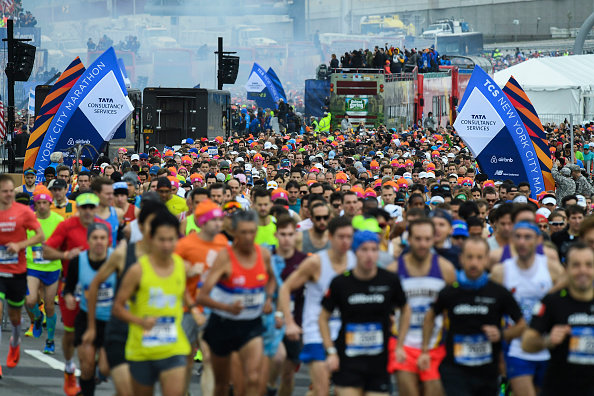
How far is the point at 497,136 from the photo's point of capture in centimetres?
1694

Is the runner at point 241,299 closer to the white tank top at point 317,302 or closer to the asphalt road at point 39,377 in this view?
the white tank top at point 317,302

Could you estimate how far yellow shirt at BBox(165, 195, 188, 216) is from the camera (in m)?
11.8

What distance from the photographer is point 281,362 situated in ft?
26.1

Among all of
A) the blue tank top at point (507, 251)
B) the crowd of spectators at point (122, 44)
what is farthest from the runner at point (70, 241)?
the crowd of spectators at point (122, 44)

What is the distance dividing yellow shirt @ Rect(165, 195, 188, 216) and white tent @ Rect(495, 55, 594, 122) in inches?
1081

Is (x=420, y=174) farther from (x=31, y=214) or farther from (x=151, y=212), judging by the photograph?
(x=151, y=212)

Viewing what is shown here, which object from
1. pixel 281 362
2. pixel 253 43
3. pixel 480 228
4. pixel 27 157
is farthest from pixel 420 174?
pixel 253 43

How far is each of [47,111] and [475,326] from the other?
14993mm

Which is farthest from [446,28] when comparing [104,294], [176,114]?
[104,294]

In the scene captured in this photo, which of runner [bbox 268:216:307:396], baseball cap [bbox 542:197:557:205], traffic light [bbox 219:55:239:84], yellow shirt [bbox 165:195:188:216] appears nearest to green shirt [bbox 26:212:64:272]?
yellow shirt [bbox 165:195:188:216]

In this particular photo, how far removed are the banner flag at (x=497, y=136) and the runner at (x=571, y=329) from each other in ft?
35.2

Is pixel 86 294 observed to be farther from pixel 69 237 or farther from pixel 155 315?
pixel 155 315

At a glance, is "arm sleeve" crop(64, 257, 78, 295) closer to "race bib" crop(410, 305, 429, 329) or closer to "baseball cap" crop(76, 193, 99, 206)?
"baseball cap" crop(76, 193, 99, 206)

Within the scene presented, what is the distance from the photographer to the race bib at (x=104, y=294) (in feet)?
25.3
